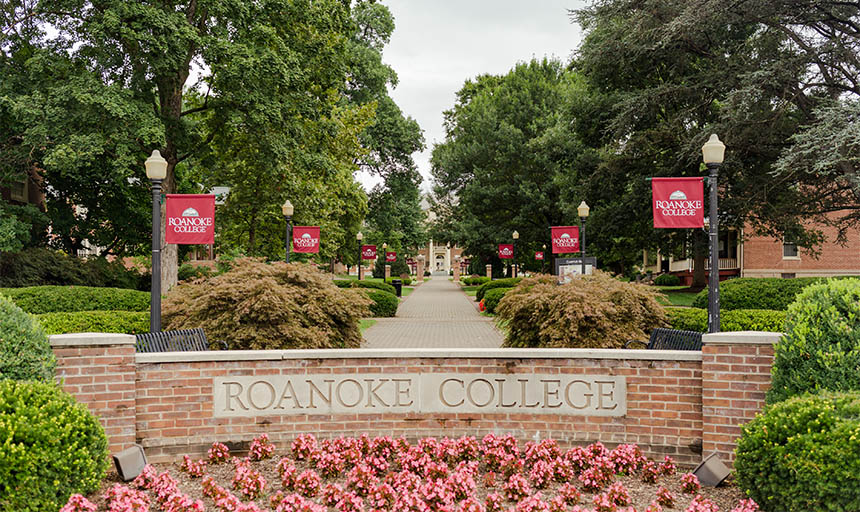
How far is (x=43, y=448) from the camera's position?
3824 millimetres

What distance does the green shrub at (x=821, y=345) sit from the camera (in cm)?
420

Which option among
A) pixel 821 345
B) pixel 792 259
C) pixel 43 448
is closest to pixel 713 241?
pixel 821 345

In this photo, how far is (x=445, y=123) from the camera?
56.6m

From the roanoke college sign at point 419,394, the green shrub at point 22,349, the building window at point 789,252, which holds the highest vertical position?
the building window at point 789,252

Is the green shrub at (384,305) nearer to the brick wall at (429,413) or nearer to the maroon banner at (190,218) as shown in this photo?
the maroon banner at (190,218)

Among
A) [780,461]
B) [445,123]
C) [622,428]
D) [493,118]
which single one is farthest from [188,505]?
[445,123]

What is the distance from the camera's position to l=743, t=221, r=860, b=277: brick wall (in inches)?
1432

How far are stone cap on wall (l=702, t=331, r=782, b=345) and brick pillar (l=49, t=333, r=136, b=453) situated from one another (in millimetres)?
5300

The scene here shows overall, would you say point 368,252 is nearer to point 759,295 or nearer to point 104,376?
point 759,295

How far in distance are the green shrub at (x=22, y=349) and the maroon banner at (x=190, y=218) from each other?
19.3ft

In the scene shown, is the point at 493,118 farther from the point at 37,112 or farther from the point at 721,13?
the point at 37,112

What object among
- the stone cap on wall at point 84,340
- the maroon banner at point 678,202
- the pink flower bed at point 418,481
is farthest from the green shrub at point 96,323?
the maroon banner at point 678,202

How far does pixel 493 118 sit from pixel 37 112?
29460 mm

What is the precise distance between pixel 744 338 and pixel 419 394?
3034 millimetres
